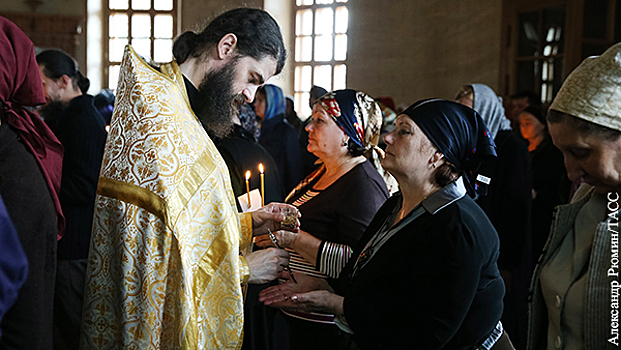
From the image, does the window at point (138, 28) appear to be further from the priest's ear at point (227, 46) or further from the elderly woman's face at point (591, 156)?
the elderly woman's face at point (591, 156)

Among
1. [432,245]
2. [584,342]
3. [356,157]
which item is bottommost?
[584,342]

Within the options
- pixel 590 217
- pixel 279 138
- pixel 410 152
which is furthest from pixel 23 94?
pixel 279 138

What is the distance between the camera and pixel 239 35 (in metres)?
2.08

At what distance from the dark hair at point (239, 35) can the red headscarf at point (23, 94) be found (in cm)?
60

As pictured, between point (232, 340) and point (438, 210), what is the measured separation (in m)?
0.86

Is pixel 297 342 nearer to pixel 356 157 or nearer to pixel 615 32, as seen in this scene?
pixel 356 157

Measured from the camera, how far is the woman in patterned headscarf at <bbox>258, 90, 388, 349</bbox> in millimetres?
2572

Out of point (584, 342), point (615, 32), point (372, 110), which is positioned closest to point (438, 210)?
point (584, 342)

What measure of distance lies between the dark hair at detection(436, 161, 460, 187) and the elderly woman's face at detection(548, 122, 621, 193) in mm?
585

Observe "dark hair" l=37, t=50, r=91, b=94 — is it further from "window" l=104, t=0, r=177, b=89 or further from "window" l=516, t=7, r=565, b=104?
"window" l=104, t=0, r=177, b=89

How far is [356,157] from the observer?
9.75 feet

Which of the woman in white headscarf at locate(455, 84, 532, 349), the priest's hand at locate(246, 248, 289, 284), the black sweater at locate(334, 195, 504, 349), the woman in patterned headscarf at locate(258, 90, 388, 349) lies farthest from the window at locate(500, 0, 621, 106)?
the priest's hand at locate(246, 248, 289, 284)

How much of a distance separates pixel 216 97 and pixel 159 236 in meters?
0.63

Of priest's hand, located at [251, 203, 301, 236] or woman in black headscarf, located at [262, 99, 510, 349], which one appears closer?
woman in black headscarf, located at [262, 99, 510, 349]
